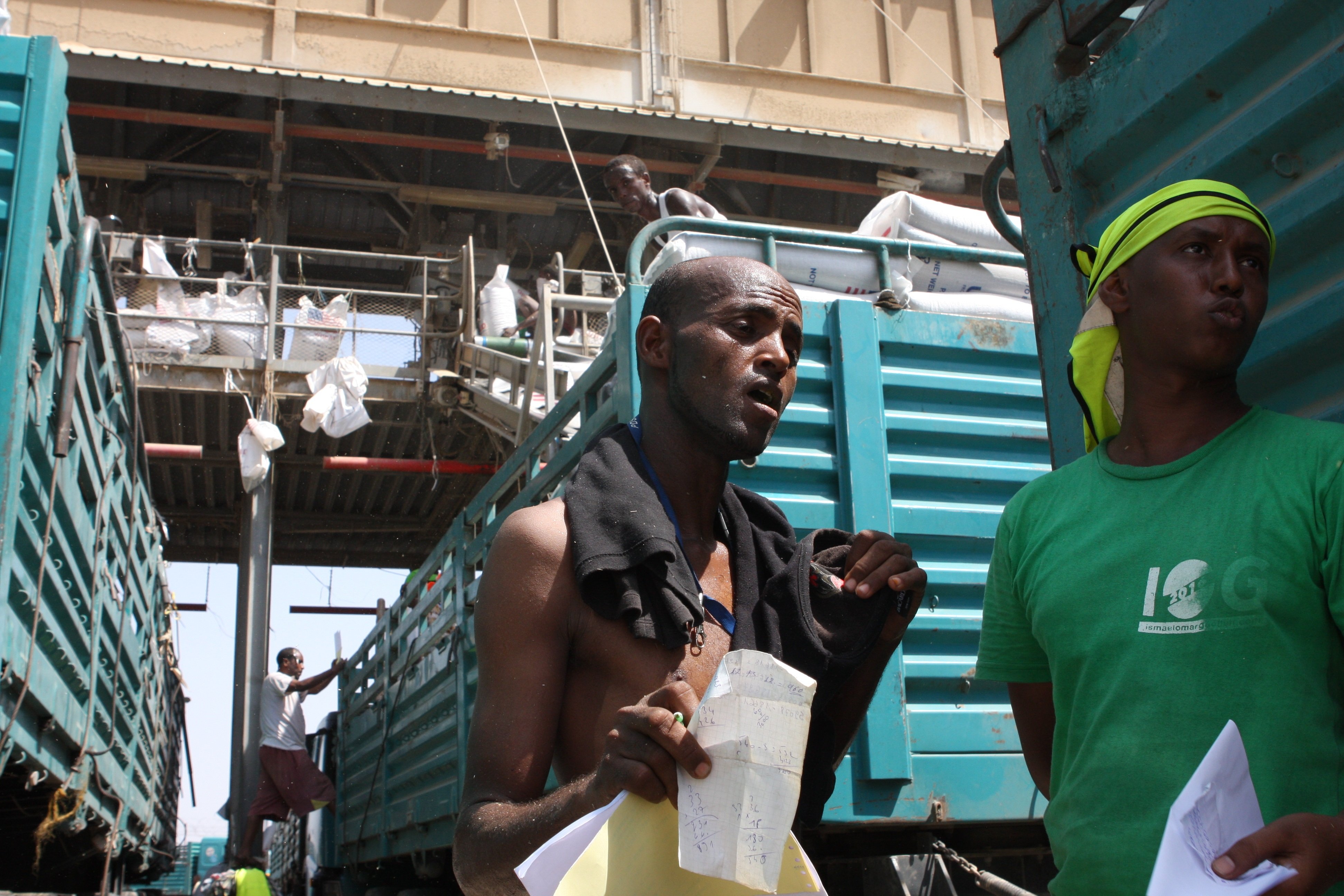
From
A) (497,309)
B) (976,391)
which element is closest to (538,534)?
(976,391)

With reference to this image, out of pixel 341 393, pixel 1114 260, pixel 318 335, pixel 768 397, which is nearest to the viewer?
pixel 1114 260

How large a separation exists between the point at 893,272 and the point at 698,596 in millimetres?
3123

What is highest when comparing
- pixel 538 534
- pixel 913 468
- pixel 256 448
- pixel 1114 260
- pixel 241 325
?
pixel 241 325

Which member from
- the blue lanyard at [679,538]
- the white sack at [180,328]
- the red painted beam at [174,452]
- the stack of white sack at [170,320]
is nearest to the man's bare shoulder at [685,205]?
the blue lanyard at [679,538]

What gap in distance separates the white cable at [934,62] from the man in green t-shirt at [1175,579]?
15.1 metres

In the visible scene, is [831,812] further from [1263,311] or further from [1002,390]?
[1263,311]

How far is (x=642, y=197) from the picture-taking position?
710cm

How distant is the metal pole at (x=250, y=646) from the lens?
1164 centimetres

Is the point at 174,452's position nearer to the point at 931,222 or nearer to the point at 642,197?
the point at 642,197

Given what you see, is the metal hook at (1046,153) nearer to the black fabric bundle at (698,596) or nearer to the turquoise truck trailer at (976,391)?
the turquoise truck trailer at (976,391)

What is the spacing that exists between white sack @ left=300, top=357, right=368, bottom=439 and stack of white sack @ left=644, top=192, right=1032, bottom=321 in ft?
26.0

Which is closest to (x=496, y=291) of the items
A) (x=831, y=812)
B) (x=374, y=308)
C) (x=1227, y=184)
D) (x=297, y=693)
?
(x=374, y=308)

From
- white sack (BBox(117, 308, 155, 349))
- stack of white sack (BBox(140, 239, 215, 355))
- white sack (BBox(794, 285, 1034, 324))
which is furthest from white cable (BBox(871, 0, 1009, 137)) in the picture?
white sack (BBox(794, 285, 1034, 324))

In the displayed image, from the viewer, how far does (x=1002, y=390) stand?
418cm
